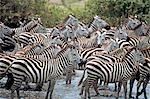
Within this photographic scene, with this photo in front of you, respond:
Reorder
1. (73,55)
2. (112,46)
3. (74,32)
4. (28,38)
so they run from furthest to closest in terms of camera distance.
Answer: (74,32), (28,38), (112,46), (73,55)

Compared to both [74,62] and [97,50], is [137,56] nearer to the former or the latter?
[74,62]

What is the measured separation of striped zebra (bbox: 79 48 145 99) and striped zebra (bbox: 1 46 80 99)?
0.61 m

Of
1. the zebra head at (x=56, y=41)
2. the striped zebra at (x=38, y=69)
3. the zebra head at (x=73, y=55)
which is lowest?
the striped zebra at (x=38, y=69)

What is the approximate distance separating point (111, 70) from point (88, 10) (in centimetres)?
1554

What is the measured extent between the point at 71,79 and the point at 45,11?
1060 centimetres

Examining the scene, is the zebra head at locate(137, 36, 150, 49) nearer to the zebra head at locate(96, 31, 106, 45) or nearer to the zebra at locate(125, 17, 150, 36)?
the zebra head at locate(96, 31, 106, 45)

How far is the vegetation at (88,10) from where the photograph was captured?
22.5 meters

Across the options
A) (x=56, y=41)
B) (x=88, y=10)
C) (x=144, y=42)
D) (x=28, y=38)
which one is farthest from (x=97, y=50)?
(x=88, y=10)

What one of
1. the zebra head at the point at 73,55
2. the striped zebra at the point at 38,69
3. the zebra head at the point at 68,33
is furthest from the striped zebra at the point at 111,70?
the zebra head at the point at 68,33

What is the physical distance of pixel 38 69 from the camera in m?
11.0

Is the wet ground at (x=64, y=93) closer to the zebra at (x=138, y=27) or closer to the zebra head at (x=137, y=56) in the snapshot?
the zebra head at (x=137, y=56)

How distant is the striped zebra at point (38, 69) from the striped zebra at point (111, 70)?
61 centimetres

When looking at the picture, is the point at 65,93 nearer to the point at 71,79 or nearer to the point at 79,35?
the point at 71,79

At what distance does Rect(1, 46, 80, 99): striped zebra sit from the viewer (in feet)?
35.3
